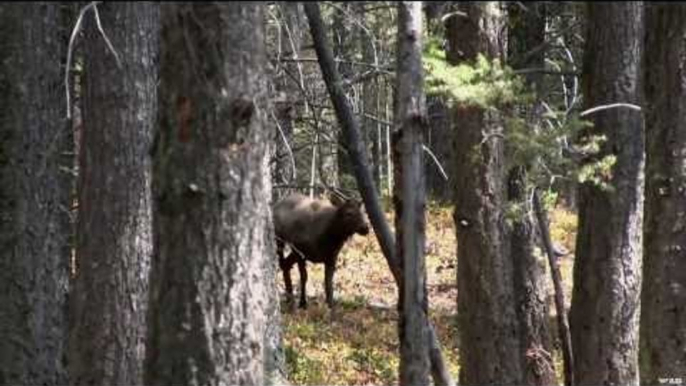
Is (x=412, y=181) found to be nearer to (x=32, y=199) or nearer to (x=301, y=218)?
(x=32, y=199)

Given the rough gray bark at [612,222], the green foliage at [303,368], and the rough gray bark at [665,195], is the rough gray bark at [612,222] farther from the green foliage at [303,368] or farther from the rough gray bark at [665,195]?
the green foliage at [303,368]

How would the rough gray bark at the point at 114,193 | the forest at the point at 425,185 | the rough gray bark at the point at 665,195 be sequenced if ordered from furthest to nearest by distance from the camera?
1. the rough gray bark at the point at 665,195
2. the rough gray bark at the point at 114,193
3. the forest at the point at 425,185

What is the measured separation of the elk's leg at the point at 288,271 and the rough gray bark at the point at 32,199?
8.70 m

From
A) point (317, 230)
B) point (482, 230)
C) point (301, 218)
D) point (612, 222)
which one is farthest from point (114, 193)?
point (301, 218)

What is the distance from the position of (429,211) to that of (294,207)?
19.1 ft

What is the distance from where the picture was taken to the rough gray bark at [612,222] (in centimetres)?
923

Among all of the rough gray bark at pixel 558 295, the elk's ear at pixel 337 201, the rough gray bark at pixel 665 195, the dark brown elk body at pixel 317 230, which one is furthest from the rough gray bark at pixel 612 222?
the elk's ear at pixel 337 201

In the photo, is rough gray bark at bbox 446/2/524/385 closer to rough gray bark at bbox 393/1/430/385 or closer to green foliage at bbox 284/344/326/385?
rough gray bark at bbox 393/1/430/385

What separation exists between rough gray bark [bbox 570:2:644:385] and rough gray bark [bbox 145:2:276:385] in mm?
4129

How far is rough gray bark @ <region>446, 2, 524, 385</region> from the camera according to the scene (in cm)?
966

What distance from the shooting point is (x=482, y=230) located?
9.70m

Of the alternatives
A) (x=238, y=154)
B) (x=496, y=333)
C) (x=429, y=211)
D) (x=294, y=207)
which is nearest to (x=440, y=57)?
(x=496, y=333)

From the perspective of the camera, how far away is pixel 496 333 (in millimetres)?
9867

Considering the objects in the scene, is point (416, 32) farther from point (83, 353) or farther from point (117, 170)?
point (83, 353)
